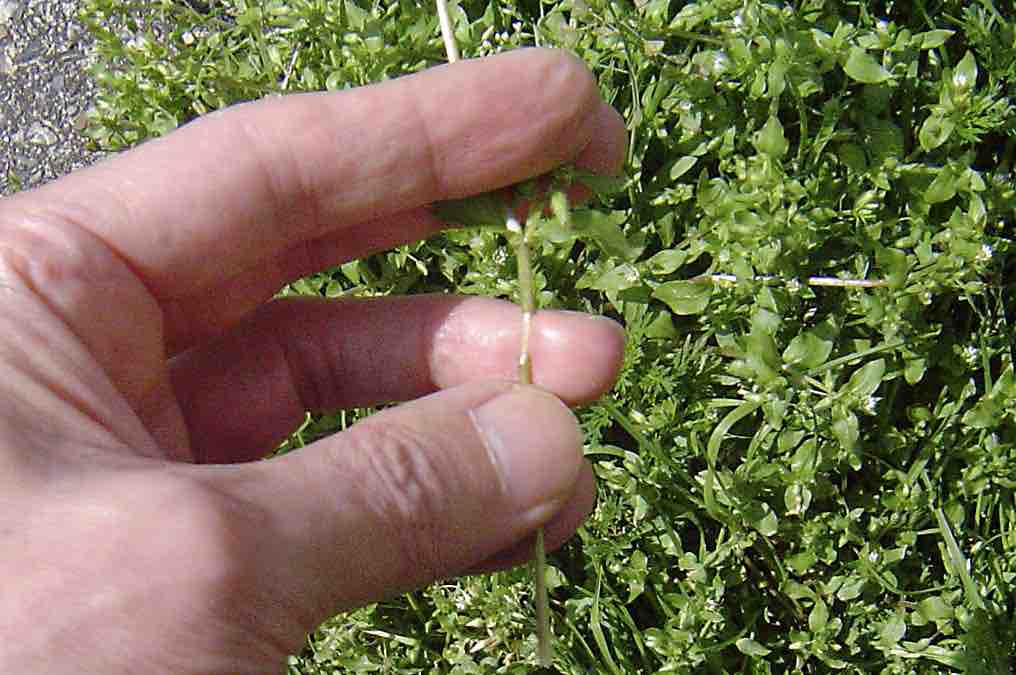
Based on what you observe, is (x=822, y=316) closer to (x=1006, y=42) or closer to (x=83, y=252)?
(x=1006, y=42)

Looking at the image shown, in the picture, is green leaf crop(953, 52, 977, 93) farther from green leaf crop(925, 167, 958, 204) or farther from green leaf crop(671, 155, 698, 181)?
green leaf crop(671, 155, 698, 181)

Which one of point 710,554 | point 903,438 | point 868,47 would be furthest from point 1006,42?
point 710,554

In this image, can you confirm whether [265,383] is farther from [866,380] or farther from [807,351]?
[866,380]

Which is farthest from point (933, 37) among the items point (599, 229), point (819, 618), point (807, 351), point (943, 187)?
point (819, 618)

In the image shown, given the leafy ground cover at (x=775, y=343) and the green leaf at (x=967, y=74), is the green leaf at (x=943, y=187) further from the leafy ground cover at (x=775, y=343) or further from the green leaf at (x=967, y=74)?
the green leaf at (x=967, y=74)

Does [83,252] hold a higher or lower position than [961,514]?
higher

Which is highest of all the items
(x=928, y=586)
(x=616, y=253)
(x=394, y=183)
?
(x=394, y=183)

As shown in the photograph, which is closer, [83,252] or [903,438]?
[83,252]

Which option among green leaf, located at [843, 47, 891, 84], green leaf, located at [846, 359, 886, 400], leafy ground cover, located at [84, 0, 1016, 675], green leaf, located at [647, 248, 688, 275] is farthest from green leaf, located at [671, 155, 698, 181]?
green leaf, located at [846, 359, 886, 400]
